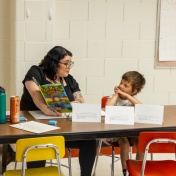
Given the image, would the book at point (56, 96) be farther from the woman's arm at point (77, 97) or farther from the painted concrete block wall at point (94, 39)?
the painted concrete block wall at point (94, 39)

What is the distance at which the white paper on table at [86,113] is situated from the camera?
2633 mm

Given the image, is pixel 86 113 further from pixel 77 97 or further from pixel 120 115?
pixel 77 97

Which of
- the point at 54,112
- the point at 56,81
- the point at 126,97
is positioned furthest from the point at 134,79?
the point at 54,112

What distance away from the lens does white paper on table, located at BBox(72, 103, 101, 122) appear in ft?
8.64

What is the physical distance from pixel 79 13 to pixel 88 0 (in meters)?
0.17

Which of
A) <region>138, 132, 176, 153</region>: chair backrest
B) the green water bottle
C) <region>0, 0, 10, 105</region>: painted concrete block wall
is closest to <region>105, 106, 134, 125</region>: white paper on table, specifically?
<region>138, 132, 176, 153</region>: chair backrest

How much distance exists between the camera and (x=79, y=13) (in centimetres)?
408

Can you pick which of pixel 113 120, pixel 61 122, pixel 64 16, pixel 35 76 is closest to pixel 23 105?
pixel 35 76

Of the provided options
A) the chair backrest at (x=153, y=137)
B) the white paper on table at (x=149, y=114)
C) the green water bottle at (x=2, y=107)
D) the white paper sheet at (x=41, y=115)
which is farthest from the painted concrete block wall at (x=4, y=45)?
the chair backrest at (x=153, y=137)

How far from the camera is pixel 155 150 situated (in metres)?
2.48

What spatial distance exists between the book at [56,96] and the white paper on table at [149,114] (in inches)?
20.4

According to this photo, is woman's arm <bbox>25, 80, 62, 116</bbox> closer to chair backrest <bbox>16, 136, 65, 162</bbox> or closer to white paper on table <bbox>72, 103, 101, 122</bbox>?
white paper on table <bbox>72, 103, 101, 122</bbox>

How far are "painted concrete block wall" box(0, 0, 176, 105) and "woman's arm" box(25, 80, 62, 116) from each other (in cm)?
89

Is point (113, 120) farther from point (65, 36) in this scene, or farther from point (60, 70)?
point (65, 36)
